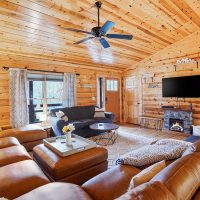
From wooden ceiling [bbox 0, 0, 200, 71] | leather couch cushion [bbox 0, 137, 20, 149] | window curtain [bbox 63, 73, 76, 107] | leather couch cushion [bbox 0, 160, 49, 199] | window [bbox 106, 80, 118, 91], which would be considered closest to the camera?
leather couch cushion [bbox 0, 160, 49, 199]

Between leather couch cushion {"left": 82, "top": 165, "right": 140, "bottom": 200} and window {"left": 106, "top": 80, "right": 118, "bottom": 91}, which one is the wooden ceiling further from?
leather couch cushion {"left": 82, "top": 165, "right": 140, "bottom": 200}

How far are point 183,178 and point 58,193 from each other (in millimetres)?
1013

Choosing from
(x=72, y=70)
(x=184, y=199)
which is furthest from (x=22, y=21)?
(x=184, y=199)

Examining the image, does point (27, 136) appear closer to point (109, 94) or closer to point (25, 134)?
point (25, 134)

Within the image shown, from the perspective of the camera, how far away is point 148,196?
76 centimetres

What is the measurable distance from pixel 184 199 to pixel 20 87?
458 cm

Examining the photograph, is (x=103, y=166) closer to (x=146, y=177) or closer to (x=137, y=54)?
(x=146, y=177)

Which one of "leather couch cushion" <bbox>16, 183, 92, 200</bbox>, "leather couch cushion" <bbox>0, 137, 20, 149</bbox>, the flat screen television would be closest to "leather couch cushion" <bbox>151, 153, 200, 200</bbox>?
"leather couch cushion" <bbox>16, 183, 92, 200</bbox>

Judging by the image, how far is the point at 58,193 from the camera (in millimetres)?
1376

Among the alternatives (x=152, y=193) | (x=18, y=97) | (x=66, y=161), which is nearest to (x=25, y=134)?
(x=18, y=97)

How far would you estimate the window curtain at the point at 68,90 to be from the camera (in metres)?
5.45

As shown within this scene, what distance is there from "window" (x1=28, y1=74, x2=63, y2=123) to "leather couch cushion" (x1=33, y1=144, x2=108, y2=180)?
2.38 m

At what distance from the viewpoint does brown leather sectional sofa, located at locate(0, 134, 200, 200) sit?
829mm

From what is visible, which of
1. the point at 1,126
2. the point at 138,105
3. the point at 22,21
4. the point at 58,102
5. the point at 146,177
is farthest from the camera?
the point at 138,105
